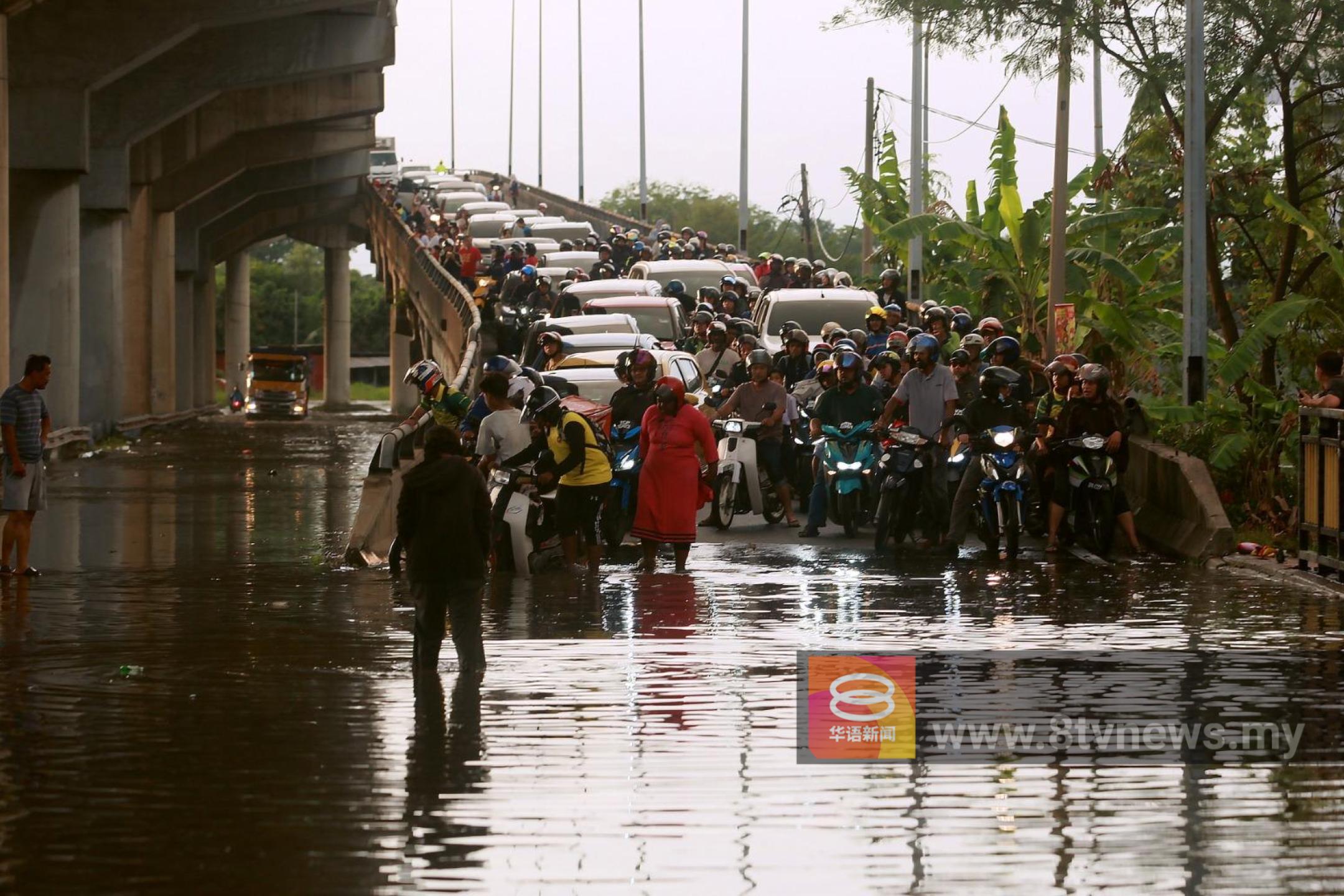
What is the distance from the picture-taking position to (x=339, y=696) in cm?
1155

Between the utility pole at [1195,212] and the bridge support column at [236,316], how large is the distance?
3644 inches

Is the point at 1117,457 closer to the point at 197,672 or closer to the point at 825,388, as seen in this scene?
the point at 825,388

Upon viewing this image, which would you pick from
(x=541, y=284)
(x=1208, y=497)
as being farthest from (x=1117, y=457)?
(x=541, y=284)

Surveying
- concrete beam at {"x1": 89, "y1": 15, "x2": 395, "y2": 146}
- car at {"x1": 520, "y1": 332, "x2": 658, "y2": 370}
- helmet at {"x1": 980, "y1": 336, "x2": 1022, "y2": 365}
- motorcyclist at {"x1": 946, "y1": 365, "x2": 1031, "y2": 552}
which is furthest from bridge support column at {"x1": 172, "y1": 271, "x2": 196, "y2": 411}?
motorcyclist at {"x1": 946, "y1": 365, "x2": 1031, "y2": 552}

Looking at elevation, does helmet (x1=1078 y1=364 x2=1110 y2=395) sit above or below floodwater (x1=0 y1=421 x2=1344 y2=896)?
above

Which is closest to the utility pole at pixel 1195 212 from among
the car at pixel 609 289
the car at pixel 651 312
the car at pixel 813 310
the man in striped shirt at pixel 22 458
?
the car at pixel 813 310

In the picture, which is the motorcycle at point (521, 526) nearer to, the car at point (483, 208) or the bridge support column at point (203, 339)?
the car at point (483, 208)

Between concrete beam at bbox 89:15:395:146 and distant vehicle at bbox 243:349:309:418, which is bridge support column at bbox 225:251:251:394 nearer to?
distant vehicle at bbox 243:349:309:418

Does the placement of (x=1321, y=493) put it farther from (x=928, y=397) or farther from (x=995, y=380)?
(x=928, y=397)

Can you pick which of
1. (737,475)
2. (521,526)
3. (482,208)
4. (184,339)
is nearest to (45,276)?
(737,475)

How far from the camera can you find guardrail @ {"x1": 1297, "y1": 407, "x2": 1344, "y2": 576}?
655 inches

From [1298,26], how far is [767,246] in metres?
139

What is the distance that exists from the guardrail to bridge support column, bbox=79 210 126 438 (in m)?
33.1

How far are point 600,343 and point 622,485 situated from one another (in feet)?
29.8
